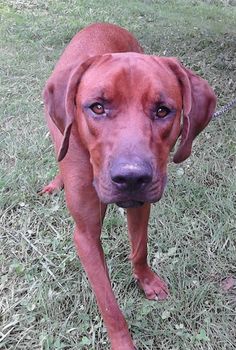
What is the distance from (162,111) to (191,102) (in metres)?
0.22

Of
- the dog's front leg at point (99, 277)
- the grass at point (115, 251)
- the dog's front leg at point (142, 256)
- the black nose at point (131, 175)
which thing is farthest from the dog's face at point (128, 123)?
the grass at point (115, 251)

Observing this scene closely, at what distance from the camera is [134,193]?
7.62 ft

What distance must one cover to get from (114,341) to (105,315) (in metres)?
0.15

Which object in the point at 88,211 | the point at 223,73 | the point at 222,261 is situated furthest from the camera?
the point at 223,73

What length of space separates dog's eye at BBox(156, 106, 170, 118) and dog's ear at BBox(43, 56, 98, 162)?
1.31 ft

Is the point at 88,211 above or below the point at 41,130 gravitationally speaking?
above

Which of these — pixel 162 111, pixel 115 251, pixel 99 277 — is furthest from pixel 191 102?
pixel 115 251

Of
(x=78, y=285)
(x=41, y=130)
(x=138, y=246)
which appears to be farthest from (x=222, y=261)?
(x=41, y=130)

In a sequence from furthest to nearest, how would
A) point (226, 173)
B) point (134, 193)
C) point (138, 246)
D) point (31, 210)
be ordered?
point (226, 173), point (31, 210), point (138, 246), point (134, 193)

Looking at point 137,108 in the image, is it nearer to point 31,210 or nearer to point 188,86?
point 188,86

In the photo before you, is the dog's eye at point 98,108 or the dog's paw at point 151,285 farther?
the dog's paw at point 151,285

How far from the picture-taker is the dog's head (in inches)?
90.3

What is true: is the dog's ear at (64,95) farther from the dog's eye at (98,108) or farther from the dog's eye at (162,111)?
the dog's eye at (162,111)

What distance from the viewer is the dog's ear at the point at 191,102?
2619 mm
